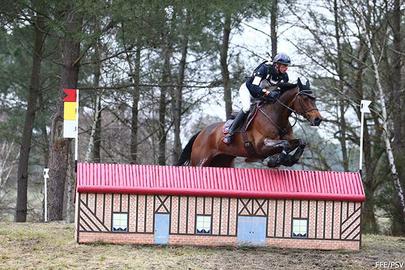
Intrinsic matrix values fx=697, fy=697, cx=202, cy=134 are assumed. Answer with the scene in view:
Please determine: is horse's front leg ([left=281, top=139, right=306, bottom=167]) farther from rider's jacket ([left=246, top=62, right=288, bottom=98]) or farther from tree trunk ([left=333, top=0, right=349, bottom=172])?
tree trunk ([left=333, top=0, right=349, bottom=172])

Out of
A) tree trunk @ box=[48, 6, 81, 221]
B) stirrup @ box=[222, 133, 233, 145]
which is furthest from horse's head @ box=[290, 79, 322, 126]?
tree trunk @ box=[48, 6, 81, 221]

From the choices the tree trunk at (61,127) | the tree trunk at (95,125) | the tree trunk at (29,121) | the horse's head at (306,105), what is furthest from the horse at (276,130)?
the tree trunk at (29,121)

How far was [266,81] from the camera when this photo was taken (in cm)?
862

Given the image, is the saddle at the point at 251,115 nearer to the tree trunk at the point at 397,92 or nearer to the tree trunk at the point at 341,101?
the tree trunk at the point at 397,92

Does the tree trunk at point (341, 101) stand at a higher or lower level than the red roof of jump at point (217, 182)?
higher

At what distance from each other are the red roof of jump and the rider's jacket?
97cm

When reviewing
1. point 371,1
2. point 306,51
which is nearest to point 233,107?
point 306,51

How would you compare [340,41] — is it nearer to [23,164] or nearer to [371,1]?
[371,1]

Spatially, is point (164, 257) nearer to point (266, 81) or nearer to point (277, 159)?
point (277, 159)

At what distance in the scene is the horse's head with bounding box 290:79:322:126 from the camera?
26.3 ft

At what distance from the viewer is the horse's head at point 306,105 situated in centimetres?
803

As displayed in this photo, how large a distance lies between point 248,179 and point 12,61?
15674 mm

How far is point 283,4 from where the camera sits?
62.4 feet

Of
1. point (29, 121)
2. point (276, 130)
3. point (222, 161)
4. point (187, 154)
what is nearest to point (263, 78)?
point (276, 130)
